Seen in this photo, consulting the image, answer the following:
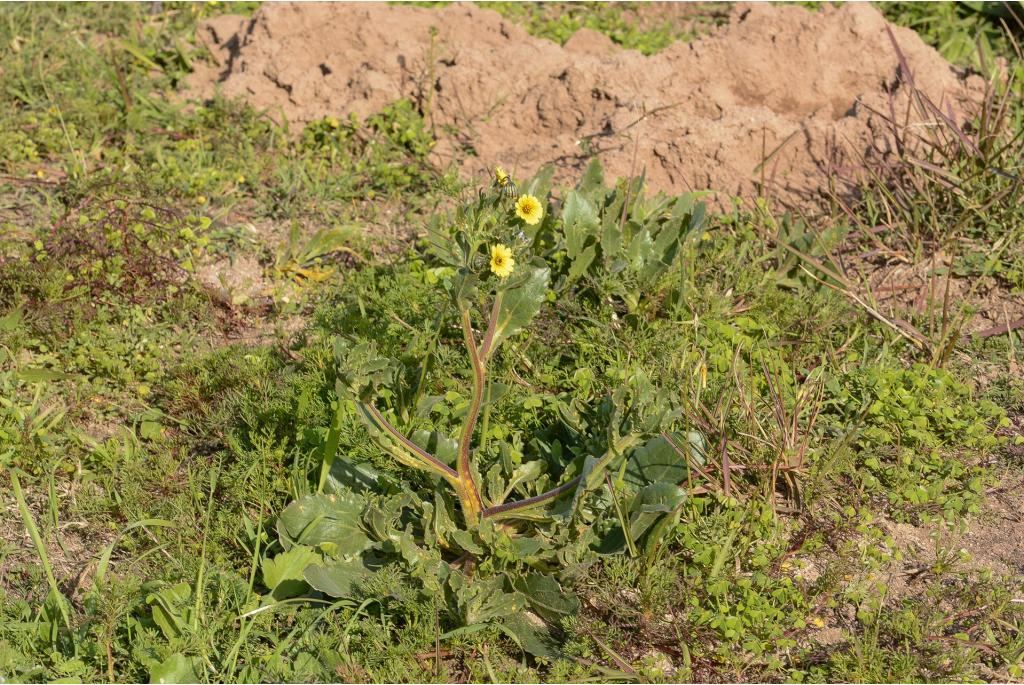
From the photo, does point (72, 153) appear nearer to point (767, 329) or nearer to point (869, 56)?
point (767, 329)

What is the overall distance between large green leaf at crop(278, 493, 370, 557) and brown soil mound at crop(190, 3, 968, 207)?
1990mm

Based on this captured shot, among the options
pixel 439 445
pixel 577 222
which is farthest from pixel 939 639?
pixel 577 222

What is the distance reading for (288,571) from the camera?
2.92 m

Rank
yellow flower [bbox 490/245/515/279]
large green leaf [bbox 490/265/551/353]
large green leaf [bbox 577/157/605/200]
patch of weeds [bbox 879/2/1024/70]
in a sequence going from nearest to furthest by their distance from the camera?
yellow flower [bbox 490/245/515/279] → large green leaf [bbox 490/265/551/353] → large green leaf [bbox 577/157/605/200] → patch of weeds [bbox 879/2/1024/70]

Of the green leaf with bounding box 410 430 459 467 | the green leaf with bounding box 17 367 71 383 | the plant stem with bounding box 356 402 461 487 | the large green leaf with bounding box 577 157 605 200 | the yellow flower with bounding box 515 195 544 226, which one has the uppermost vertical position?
the yellow flower with bounding box 515 195 544 226

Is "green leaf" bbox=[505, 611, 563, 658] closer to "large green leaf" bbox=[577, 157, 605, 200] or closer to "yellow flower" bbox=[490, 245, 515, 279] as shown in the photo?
"yellow flower" bbox=[490, 245, 515, 279]

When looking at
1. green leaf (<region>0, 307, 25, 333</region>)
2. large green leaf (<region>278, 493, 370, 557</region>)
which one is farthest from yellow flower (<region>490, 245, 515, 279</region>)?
green leaf (<region>0, 307, 25, 333</region>)

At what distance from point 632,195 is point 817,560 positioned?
1.58 m

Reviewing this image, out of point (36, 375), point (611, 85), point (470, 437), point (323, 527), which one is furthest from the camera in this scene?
point (611, 85)

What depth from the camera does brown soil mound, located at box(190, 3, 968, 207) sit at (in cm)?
459

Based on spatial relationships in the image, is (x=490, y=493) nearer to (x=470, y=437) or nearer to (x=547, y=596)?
(x=470, y=437)

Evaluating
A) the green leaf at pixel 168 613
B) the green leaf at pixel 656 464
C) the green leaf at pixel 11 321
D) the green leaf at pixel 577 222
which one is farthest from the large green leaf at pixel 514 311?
the green leaf at pixel 11 321

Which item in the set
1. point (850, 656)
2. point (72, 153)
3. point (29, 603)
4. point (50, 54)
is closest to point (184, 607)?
point (29, 603)

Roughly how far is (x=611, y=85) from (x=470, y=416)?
252cm
